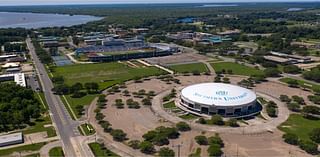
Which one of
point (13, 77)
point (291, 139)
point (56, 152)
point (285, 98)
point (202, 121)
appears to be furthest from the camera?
point (13, 77)

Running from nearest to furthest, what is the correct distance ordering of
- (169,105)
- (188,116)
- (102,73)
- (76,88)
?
(188,116)
(169,105)
(76,88)
(102,73)

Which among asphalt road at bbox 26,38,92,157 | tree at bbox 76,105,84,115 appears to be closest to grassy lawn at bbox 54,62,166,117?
asphalt road at bbox 26,38,92,157

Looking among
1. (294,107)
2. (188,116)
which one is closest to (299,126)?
(294,107)

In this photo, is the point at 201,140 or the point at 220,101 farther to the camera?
the point at 220,101

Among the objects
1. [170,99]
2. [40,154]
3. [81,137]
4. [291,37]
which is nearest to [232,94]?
[170,99]

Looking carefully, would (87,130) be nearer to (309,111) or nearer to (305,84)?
(309,111)

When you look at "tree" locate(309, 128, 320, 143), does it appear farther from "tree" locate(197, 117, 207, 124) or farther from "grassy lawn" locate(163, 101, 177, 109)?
"grassy lawn" locate(163, 101, 177, 109)

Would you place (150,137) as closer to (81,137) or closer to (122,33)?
(81,137)
